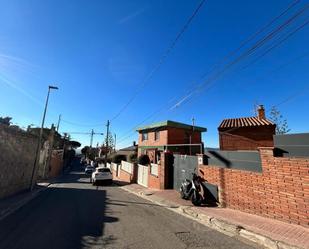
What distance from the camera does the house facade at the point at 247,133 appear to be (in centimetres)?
1672

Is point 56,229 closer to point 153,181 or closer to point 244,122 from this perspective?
point 153,181

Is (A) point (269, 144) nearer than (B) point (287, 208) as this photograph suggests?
No

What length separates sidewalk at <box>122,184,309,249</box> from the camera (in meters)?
5.36

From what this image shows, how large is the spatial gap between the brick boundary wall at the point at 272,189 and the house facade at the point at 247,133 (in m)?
8.70

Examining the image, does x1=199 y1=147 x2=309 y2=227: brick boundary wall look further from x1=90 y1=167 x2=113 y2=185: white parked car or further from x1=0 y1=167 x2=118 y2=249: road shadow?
x1=90 y1=167 x2=113 y2=185: white parked car

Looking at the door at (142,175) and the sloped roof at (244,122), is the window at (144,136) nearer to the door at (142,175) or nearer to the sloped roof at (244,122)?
the door at (142,175)

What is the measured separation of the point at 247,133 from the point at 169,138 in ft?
29.7

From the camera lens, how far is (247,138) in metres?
17.4

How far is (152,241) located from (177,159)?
8.90m

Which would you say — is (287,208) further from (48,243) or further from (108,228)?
(48,243)

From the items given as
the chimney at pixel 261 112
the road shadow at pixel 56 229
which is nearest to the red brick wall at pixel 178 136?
the chimney at pixel 261 112

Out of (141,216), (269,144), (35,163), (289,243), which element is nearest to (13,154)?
(35,163)

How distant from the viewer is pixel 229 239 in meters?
5.82

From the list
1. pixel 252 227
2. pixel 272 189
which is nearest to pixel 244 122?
pixel 272 189
